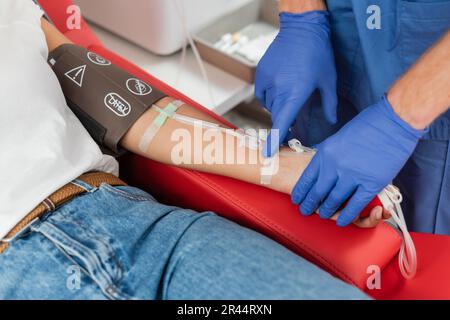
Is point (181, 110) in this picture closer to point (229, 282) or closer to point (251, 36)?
point (229, 282)

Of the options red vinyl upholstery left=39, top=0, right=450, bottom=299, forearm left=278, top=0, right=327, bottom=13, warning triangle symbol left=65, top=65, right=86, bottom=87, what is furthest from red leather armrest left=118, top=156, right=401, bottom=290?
forearm left=278, top=0, right=327, bottom=13

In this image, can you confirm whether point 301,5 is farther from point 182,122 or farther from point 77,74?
point 77,74

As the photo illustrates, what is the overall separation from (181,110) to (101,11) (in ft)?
2.29

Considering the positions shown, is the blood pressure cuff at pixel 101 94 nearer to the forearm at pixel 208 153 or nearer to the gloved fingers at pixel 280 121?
the forearm at pixel 208 153

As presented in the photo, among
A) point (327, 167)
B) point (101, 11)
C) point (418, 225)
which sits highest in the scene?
point (101, 11)

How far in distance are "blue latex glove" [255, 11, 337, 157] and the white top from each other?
37 centimetres

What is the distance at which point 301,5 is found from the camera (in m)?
→ 1.03

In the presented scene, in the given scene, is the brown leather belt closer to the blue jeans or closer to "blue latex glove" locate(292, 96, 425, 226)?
the blue jeans

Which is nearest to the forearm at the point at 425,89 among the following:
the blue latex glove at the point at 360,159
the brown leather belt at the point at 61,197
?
the blue latex glove at the point at 360,159

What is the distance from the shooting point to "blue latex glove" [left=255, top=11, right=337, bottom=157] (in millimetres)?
938

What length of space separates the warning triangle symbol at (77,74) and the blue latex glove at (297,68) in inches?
14.6

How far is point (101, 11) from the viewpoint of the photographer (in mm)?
1440

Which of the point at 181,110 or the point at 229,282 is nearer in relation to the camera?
the point at 229,282
